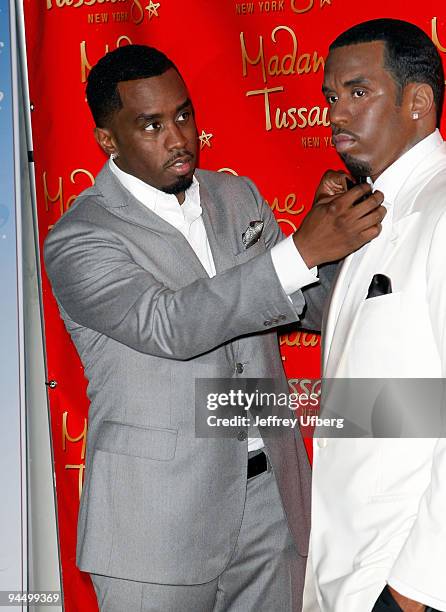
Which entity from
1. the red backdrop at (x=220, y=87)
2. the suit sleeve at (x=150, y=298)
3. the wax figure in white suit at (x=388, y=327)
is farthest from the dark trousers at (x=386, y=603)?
the red backdrop at (x=220, y=87)

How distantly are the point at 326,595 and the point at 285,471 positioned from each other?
485 mm

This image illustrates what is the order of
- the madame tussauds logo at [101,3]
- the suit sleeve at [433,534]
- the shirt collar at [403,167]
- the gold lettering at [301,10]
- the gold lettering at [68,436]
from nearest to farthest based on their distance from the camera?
the suit sleeve at [433,534], the shirt collar at [403,167], the gold lettering at [301,10], the madame tussauds logo at [101,3], the gold lettering at [68,436]

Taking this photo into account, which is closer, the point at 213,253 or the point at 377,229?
the point at 377,229

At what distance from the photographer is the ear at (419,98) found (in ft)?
5.61

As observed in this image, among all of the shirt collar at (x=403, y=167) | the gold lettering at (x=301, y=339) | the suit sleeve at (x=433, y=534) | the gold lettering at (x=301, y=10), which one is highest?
the gold lettering at (x=301, y=10)

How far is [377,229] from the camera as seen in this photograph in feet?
5.55

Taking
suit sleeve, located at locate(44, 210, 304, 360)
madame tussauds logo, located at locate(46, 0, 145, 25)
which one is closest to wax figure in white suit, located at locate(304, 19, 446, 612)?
suit sleeve, located at locate(44, 210, 304, 360)

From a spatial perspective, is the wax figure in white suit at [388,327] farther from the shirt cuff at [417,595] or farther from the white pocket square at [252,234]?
the white pocket square at [252,234]

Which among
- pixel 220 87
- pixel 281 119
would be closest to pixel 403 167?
pixel 281 119

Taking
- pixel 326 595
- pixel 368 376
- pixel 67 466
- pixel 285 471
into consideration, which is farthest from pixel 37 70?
pixel 326 595

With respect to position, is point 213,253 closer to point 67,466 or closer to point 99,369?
point 99,369

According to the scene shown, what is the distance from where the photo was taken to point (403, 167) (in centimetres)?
170

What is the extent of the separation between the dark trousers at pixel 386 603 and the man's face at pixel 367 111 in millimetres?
755

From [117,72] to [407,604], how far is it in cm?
135
